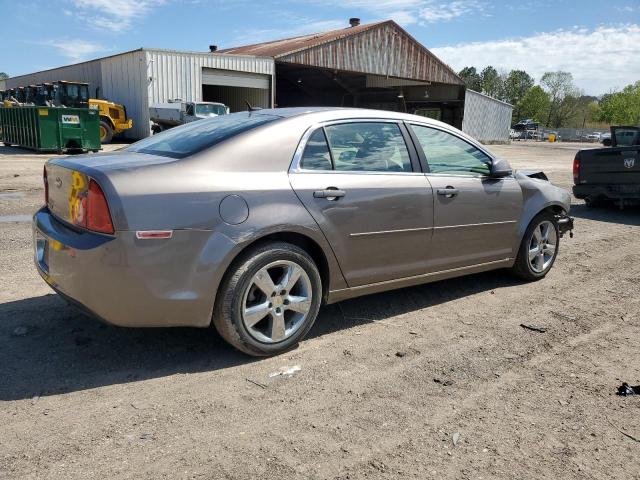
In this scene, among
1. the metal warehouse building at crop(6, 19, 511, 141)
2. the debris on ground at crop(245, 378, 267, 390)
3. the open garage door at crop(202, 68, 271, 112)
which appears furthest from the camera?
the open garage door at crop(202, 68, 271, 112)

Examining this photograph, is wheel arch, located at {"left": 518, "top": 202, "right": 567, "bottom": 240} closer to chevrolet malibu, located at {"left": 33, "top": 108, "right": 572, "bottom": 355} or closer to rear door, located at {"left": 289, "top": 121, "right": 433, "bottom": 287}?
chevrolet malibu, located at {"left": 33, "top": 108, "right": 572, "bottom": 355}

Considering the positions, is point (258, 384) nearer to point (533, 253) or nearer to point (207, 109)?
point (533, 253)

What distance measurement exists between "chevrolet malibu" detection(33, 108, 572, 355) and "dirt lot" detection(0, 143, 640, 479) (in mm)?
375

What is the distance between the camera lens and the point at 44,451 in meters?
2.54

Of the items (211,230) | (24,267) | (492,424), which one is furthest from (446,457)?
(24,267)

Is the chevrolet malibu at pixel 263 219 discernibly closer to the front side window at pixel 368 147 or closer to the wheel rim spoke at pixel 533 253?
the front side window at pixel 368 147

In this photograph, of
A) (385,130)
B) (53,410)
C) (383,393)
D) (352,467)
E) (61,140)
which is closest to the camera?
(352,467)

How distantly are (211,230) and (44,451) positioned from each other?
4.54 feet

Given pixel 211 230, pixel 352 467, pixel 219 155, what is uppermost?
pixel 219 155

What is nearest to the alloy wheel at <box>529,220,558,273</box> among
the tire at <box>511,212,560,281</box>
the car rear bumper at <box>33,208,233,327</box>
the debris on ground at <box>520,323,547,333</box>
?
the tire at <box>511,212,560,281</box>

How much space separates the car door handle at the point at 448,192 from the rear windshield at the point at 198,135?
146 cm

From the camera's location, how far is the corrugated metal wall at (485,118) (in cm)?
4169

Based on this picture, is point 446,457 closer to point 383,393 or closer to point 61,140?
point 383,393

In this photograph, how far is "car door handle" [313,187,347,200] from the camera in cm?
363
